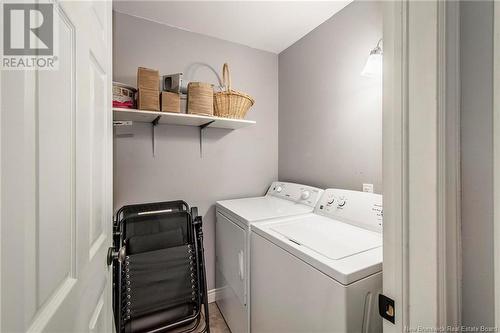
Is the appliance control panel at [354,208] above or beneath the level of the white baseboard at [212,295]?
above

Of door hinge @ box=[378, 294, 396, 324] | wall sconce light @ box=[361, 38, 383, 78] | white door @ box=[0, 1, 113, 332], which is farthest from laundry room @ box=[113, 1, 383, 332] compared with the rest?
white door @ box=[0, 1, 113, 332]

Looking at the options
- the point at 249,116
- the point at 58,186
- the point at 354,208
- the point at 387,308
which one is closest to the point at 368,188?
the point at 354,208

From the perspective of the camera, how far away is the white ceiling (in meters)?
1.67

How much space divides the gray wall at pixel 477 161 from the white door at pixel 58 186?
0.86 m

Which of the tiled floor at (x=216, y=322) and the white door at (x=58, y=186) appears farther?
the tiled floor at (x=216, y=322)

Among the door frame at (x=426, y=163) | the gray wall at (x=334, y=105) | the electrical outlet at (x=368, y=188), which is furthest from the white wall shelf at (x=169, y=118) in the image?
the door frame at (x=426, y=163)

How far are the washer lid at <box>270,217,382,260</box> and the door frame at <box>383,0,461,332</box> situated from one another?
39cm

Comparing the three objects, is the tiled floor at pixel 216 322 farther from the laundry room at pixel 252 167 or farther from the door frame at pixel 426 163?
the door frame at pixel 426 163

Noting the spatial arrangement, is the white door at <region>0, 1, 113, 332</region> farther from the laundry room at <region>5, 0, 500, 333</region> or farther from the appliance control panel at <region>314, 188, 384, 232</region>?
the appliance control panel at <region>314, 188, 384, 232</region>

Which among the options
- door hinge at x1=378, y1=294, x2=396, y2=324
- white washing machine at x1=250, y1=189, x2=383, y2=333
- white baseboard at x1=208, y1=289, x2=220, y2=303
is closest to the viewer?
door hinge at x1=378, y1=294, x2=396, y2=324

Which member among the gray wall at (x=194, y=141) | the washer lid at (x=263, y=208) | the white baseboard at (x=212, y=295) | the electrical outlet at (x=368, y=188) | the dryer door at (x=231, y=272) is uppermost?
the gray wall at (x=194, y=141)

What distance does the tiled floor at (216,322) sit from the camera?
5.68ft

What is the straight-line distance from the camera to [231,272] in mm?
1649

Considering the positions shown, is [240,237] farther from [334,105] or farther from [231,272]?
[334,105]
